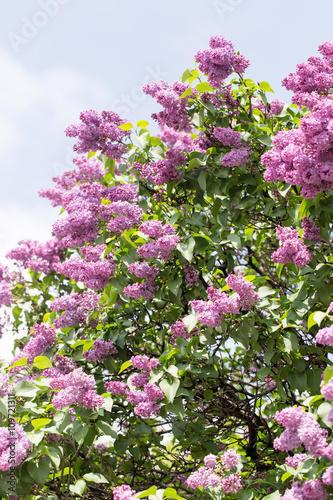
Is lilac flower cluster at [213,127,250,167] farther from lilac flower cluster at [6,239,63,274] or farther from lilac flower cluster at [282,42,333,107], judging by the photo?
lilac flower cluster at [6,239,63,274]

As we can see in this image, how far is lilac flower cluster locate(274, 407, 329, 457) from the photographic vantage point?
2.05 m

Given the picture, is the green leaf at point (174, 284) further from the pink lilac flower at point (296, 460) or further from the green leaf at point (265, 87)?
the green leaf at point (265, 87)

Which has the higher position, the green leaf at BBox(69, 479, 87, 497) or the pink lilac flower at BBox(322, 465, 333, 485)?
the green leaf at BBox(69, 479, 87, 497)

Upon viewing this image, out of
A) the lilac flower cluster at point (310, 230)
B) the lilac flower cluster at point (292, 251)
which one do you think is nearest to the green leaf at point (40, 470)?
the lilac flower cluster at point (292, 251)

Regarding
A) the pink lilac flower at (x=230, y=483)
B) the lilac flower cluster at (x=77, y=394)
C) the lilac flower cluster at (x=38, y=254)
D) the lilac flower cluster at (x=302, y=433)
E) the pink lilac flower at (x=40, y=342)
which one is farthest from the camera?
the lilac flower cluster at (x=38, y=254)

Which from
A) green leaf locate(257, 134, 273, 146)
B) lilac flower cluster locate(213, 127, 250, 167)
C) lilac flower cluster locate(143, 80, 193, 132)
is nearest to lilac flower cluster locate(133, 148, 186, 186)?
lilac flower cluster locate(143, 80, 193, 132)

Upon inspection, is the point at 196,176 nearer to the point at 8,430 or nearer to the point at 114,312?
the point at 114,312

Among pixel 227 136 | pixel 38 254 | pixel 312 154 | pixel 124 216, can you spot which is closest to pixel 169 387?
pixel 124 216

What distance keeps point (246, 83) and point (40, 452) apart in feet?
8.72

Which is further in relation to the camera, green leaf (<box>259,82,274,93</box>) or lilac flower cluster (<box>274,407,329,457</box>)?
green leaf (<box>259,82,274,93</box>)

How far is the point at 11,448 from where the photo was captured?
2418mm

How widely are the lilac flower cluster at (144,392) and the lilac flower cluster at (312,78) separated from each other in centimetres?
185

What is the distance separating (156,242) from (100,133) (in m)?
1.07

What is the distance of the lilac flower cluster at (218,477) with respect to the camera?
2475mm
